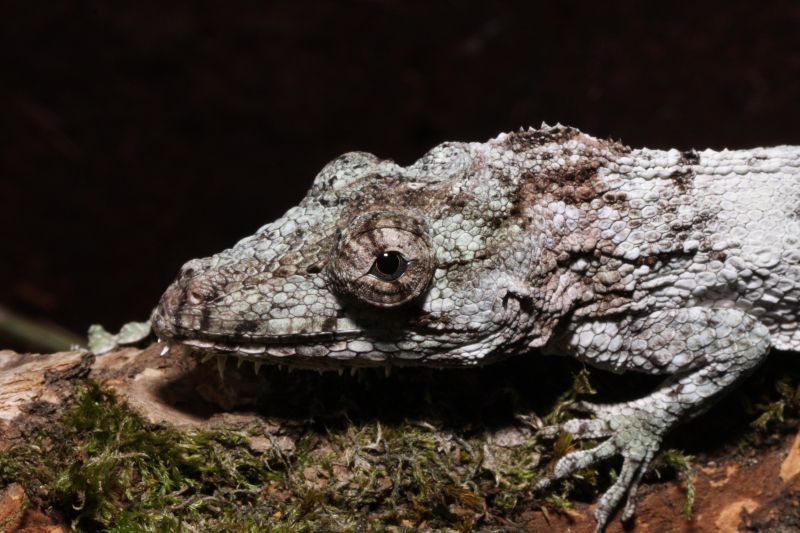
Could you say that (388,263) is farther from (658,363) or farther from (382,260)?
(658,363)

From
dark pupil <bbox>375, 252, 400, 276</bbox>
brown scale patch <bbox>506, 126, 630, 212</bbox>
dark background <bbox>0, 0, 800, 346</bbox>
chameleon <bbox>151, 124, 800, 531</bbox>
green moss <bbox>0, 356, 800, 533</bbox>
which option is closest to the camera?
dark pupil <bbox>375, 252, 400, 276</bbox>

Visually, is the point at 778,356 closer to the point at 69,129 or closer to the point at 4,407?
the point at 4,407

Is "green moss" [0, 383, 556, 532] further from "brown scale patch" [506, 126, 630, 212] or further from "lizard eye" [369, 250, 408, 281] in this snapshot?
"brown scale patch" [506, 126, 630, 212]

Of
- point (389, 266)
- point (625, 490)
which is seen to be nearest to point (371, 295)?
point (389, 266)

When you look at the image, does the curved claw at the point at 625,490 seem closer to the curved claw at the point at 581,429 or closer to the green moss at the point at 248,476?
the curved claw at the point at 581,429

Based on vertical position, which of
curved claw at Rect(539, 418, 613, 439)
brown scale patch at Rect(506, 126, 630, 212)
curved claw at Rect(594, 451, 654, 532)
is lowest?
curved claw at Rect(594, 451, 654, 532)

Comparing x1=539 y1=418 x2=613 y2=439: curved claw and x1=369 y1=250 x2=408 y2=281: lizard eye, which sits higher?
x1=369 y1=250 x2=408 y2=281: lizard eye

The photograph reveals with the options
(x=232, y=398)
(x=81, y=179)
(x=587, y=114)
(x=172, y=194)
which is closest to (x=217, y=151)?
(x=172, y=194)

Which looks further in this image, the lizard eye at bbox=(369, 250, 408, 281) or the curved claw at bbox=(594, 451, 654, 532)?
Result: the curved claw at bbox=(594, 451, 654, 532)

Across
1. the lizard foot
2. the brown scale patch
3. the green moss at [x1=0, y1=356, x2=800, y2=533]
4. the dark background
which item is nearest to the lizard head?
the brown scale patch

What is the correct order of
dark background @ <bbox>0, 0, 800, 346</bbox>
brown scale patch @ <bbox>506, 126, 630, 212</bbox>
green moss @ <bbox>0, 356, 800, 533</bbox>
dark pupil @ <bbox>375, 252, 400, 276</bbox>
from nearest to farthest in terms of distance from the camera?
dark pupil @ <bbox>375, 252, 400, 276</bbox> < green moss @ <bbox>0, 356, 800, 533</bbox> < brown scale patch @ <bbox>506, 126, 630, 212</bbox> < dark background @ <bbox>0, 0, 800, 346</bbox>
